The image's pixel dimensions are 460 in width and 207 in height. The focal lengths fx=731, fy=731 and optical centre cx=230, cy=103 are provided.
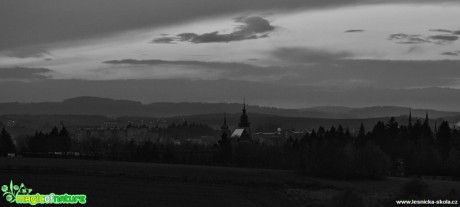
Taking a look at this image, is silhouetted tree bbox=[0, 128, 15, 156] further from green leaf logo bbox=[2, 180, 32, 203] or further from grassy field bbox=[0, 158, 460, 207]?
green leaf logo bbox=[2, 180, 32, 203]

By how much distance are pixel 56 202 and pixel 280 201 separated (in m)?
23.2

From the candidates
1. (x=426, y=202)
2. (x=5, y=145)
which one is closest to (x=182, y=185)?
(x=426, y=202)

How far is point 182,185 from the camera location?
93875mm

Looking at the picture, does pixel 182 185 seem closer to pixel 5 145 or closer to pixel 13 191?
pixel 13 191

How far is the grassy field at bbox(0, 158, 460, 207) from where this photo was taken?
76.3m

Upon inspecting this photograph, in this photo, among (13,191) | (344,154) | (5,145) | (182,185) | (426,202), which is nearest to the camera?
(426,202)

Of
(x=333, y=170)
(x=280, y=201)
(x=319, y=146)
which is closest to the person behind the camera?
(x=280, y=201)

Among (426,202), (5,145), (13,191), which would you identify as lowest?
(426,202)

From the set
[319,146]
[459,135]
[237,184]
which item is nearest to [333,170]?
[319,146]

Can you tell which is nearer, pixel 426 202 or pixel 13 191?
pixel 426 202

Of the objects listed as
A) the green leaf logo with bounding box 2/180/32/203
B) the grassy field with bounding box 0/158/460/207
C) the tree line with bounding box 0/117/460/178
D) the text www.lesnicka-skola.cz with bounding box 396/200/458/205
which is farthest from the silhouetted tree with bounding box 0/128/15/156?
the text www.lesnicka-skola.cz with bounding box 396/200/458/205

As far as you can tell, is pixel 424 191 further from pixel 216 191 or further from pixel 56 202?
pixel 56 202

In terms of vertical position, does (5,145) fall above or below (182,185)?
above

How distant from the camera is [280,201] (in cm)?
7750
